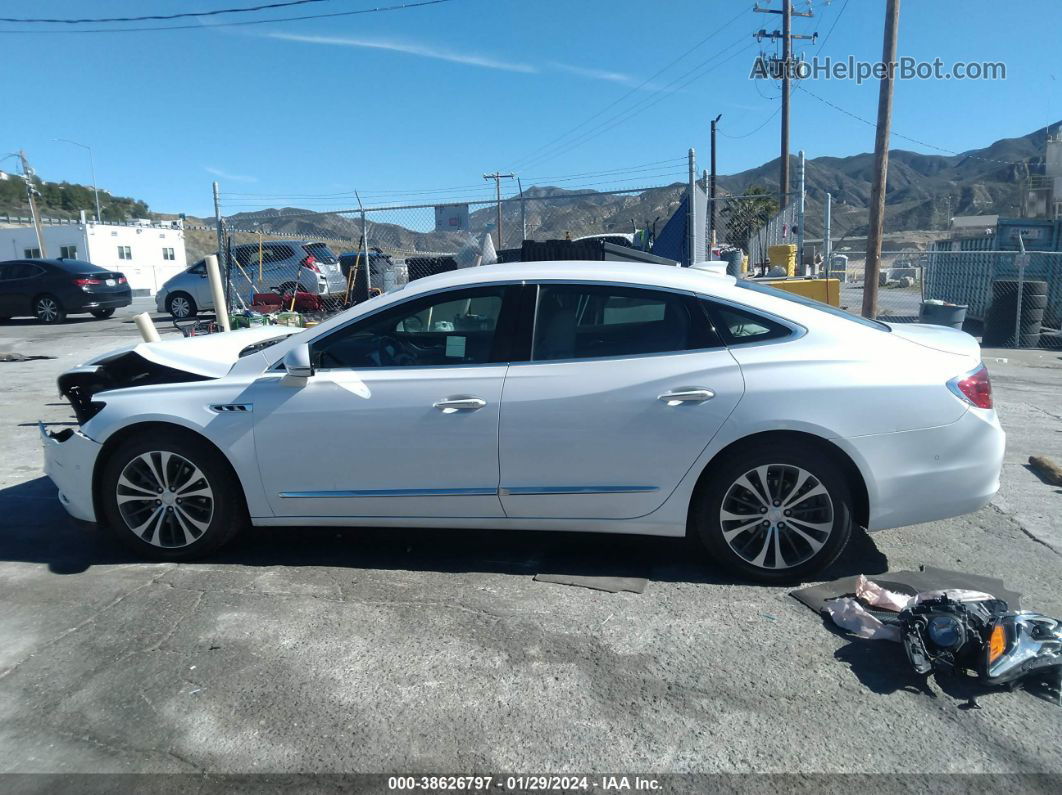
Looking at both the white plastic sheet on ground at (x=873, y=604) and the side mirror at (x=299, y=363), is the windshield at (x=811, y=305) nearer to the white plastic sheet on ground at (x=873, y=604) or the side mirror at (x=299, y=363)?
the white plastic sheet on ground at (x=873, y=604)

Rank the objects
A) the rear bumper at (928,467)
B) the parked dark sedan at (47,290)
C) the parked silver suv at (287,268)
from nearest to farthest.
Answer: the rear bumper at (928,467)
the parked silver suv at (287,268)
the parked dark sedan at (47,290)

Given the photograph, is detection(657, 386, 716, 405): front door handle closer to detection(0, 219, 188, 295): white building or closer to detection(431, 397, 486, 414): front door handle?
detection(431, 397, 486, 414): front door handle

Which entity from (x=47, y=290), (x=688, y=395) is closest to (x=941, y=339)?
(x=688, y=395)

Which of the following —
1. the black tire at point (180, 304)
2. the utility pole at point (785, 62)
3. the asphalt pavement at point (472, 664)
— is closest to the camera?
the asphalt pavement at point (472, 664)

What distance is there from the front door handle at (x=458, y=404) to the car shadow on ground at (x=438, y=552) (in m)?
0.90

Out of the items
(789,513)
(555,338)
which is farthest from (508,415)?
(789,513)

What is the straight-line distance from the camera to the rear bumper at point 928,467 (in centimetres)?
377

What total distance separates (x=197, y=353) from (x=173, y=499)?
2.83 ft

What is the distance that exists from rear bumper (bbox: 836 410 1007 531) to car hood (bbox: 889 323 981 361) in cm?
35

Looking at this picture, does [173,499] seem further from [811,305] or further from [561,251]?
[561,251]

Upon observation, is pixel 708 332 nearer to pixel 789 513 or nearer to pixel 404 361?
pixel 789 513

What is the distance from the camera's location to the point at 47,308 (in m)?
18.7

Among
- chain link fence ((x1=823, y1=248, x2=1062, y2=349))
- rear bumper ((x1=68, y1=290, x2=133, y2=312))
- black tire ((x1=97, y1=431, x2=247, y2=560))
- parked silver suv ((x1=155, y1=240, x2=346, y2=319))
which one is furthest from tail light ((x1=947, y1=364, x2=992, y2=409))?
rear bumper ((x1=68, y1=290, x2=133, y2=312))

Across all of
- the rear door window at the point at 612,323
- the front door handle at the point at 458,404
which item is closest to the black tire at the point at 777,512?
the rear door window at the point at 612,323
